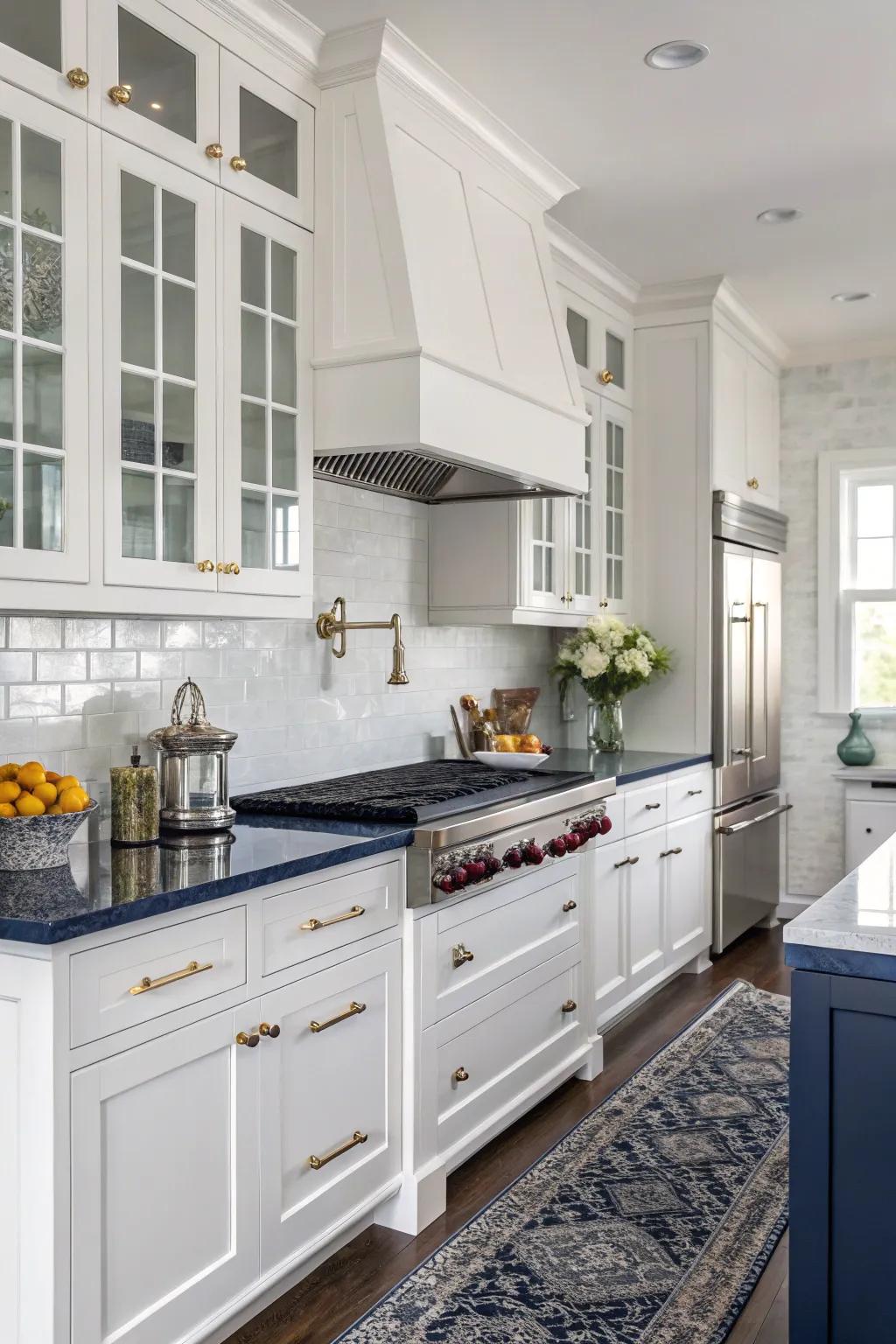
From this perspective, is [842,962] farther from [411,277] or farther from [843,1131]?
[411,277]

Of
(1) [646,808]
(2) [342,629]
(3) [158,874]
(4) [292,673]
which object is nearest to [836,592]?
(1) [646,808]

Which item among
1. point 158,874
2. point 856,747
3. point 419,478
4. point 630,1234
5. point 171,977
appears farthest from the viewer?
point 856,747

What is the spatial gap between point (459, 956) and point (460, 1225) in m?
0.62

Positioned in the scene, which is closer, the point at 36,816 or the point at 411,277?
the point at 36,816

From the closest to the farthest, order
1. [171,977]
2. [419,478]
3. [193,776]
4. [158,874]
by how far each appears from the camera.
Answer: [171,977] < [158,874] < [193,776] < [419,478]

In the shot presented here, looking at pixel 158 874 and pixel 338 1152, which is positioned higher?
pixel 158 874

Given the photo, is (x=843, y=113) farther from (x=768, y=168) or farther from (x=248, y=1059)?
(x=248, y=1059)

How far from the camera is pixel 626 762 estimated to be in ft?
14.6

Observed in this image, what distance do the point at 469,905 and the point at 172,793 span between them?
2.68ft

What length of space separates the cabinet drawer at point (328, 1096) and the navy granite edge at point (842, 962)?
984 mm

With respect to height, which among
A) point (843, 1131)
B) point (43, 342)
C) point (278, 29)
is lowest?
point (843, 1131)

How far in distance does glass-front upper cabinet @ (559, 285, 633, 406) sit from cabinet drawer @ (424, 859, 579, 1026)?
82.4 inches

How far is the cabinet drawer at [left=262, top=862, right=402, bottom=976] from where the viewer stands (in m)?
2.24

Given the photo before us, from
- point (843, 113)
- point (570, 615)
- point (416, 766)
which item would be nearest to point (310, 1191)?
point (416, 766)
